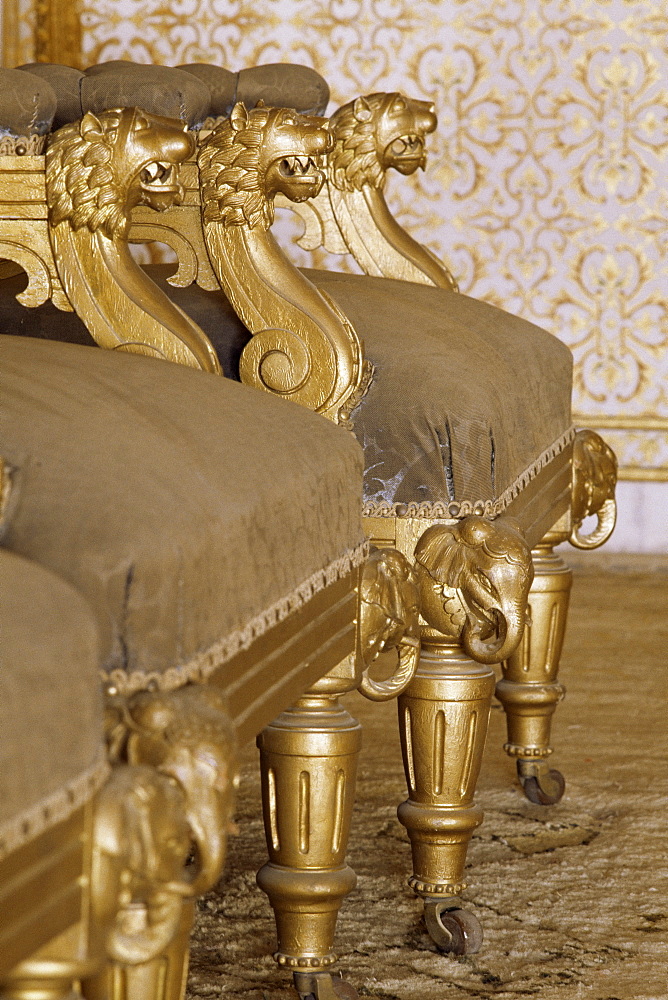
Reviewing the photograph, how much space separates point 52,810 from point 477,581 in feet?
2.57

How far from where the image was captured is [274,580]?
0.85m

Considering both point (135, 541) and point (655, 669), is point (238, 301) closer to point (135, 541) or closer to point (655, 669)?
point (135, 541)

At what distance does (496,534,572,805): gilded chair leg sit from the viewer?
195 centimetres

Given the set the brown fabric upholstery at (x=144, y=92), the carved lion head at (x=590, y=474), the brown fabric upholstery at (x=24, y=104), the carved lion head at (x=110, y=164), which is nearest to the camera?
the carved lion head at (x=110, y=164)

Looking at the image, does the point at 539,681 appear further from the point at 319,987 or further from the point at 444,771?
the point at 319,987

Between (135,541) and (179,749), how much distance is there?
11 centimetres

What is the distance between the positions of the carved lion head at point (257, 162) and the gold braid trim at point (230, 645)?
1.40 ft

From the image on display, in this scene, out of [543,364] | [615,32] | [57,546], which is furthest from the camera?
[615,32]

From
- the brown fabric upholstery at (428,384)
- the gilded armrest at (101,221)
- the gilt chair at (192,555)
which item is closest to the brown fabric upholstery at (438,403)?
the brown fabric upholstery at (428,384)

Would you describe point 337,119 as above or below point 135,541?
above

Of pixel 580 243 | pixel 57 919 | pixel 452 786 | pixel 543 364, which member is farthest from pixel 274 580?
pixel 580 243

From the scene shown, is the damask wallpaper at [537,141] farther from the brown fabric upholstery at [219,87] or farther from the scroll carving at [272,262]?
the scroll carving at [272,262]

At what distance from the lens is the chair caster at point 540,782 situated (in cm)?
201

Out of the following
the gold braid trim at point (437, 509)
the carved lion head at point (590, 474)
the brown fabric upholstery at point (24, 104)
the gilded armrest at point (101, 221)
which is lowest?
the carved lion head at point (590, 474)
